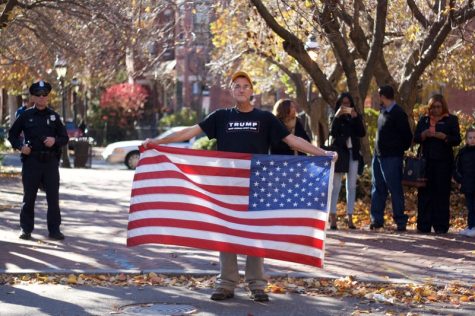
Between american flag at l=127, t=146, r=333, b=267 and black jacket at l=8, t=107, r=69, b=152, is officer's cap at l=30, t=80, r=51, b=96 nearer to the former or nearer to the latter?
black jacket at l=8, t=107, r=69, b=152

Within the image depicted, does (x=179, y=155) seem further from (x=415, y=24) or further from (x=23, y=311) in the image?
(x=415, y=24)

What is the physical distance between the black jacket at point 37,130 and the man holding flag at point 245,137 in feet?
13.4

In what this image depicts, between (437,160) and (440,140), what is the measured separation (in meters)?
0.28

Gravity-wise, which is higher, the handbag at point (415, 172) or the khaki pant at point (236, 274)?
the handbag at point (415, 172)

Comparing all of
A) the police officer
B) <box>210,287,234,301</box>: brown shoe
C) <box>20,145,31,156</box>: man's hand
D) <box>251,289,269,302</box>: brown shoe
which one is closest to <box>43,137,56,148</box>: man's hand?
the police officer

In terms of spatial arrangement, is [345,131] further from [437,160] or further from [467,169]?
[467,169]

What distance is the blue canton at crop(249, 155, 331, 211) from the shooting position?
8.93 meters

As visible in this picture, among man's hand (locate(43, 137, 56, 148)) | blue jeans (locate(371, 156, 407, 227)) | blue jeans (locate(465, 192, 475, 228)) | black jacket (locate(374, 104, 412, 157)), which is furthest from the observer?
blue jeans (locate(371, 156, 407, 227))

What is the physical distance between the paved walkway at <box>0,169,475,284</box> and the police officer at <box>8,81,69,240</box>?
25.1 inches

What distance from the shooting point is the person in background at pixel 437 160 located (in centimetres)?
1359

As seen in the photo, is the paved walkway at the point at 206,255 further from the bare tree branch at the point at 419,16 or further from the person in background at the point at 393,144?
the bare tree branch at the point at 419,16

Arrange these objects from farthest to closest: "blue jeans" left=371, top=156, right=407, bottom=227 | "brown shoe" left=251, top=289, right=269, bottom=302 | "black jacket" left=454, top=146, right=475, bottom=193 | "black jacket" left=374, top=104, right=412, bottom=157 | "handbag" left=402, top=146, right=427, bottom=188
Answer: "blue jeans" left=371, top=156, right=407, bottom=227, "black jacket" left=374, top=104, right=412, bottom=157, "handbag" left=402, top=146, right=427, bottom=188, "black jacket" left=454, top=146, right=475, bottom=193, "brown shoe" left=251, top=289, right=269, bottom=302

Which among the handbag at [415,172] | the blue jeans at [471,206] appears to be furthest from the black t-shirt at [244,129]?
the blue jeans at [471,206]

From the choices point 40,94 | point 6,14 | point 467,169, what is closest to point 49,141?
point 40,94
